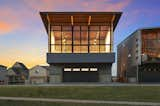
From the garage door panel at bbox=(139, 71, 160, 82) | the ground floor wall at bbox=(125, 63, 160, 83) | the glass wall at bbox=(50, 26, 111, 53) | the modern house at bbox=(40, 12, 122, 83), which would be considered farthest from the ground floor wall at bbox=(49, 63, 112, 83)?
the garage door panel at bbox=(139, 71, 160, 82)

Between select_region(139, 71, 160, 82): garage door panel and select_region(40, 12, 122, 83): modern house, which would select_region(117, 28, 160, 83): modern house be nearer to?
select_region(139, 71, 160, 82): garage door panel

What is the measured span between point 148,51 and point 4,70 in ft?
216

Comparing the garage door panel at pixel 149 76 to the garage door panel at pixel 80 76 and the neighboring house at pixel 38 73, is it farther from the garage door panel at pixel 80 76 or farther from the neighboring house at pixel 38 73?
the neighboring house at pixel 38 73

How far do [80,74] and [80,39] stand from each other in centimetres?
557

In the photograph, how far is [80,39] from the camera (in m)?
49.6

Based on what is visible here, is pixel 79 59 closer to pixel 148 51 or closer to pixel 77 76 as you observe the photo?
pixel 77 76

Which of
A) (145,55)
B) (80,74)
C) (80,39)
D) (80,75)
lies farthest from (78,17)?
(145,55)

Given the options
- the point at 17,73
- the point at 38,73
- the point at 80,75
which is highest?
the point at 80,75

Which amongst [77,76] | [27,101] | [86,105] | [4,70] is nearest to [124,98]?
[86,105]

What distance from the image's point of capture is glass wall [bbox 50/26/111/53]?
160 ft

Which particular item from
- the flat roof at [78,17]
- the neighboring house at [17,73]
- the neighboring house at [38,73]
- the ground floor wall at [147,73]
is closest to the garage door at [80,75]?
the ground floor wall at [147,73]

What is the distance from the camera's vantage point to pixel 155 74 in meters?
49.9

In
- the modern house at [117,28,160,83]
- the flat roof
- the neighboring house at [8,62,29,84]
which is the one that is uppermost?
the flat roof

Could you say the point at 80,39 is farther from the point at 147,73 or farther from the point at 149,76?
the point at 149,76
